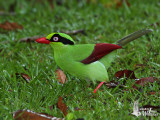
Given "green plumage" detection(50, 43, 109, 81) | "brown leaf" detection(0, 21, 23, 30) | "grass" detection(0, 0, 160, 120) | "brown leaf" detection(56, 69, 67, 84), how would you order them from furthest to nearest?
1. "brown leaf" detection(0, 21, 23, 30)
2. "brown leaf" detection(56, 69, 67, 84)
3. "green plumage" detection(50, 43, 109, 81)
4. "grass" detection(0, 0, 160, 120)

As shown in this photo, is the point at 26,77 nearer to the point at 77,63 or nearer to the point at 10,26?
the point at 77,63

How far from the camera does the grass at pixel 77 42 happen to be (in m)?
3.28

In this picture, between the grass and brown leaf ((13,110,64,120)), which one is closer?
brown leaf ((13,110,64,120))

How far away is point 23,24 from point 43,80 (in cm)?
272

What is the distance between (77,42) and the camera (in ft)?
17.6

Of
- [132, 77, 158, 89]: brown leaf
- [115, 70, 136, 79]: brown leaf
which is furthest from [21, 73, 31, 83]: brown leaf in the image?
[132, 77, 158, 89]: brown leaf

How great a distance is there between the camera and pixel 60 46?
3.59m

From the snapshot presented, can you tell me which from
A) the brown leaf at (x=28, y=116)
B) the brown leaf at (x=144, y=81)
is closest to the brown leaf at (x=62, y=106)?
the brown leaf at (x=28, y=116)

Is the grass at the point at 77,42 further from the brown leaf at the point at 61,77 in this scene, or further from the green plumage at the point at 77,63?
the green plumage at the point at 77,63

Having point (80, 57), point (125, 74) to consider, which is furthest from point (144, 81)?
point (80, 57)

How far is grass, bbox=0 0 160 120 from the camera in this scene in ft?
10.8

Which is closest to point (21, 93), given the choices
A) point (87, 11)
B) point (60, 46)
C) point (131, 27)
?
point (60, 46)

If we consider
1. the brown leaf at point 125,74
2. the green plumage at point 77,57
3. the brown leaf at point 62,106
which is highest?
the green plumage at point 77,57

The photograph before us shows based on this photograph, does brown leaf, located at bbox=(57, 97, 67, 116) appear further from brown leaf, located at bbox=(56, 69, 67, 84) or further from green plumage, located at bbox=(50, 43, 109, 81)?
brown leaf, located at bbox=(56, 69, 67, 84)
